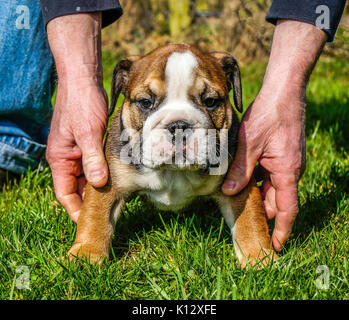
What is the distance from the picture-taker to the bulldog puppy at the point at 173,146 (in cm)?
248

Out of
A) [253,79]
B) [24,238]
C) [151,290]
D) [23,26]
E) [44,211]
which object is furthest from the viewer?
[253,79]

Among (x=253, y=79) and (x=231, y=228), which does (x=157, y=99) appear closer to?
(x=231, y=228)

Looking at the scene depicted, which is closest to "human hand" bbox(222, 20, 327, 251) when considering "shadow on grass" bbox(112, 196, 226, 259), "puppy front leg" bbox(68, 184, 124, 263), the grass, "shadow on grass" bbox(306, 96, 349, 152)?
the grass

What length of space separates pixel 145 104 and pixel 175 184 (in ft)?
1.78

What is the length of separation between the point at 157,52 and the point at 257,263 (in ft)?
4.64

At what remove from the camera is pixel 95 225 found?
109 inches

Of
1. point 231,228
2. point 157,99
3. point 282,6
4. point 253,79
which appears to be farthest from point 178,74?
point 253,79

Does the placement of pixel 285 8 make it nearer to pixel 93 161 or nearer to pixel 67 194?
pixel 93 161

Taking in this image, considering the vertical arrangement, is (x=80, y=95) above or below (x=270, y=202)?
above

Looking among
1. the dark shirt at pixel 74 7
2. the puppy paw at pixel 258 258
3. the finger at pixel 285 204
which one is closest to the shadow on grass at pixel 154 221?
the puppy paw at pixel 258 258

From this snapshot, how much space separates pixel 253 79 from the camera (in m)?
7.25

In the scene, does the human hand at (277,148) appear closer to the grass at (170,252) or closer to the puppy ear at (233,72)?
the puppy ear at (233,72)

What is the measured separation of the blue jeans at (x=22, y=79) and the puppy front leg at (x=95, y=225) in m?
1.36

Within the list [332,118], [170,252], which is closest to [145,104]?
[170,252]
